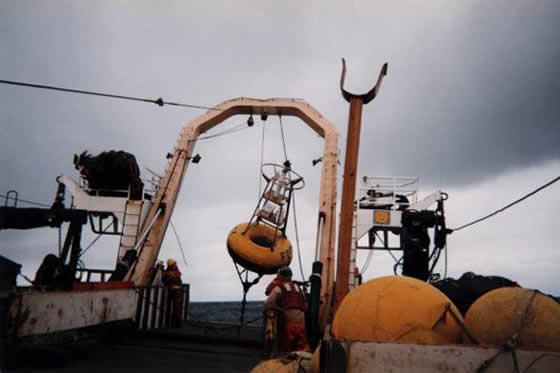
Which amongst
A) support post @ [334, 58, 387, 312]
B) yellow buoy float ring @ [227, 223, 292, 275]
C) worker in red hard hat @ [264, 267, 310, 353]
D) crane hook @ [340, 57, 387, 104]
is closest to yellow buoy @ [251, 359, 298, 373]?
support post @ [334, 58, 387, 312]

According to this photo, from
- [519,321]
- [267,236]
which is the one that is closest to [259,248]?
[267,236]

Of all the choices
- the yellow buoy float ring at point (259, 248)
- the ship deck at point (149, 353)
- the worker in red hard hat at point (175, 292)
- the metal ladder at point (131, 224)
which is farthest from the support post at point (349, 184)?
the metal ladder at point (131, 224)

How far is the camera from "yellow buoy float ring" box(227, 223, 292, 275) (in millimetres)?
10273

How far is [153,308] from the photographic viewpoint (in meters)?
9.54

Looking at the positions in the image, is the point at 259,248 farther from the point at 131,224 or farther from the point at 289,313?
the point at 289,313

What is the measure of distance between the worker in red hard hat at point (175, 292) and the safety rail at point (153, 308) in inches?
4.7

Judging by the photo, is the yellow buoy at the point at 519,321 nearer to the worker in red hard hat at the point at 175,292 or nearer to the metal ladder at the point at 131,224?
the worker in red hard hat at the point at 175,292

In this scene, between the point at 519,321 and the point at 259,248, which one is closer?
the point at 519,321

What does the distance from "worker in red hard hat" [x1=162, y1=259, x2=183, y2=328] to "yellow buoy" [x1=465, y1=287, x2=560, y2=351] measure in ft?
28.6

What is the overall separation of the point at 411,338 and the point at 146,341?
6838 mm

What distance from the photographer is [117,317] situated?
767 cm

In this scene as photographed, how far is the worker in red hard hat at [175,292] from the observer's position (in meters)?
10.6

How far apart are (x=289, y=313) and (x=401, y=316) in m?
3.25

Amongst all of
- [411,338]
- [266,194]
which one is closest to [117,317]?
[266,194]
